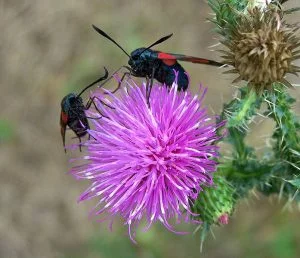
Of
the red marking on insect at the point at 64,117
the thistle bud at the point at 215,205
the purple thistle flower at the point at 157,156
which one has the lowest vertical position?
the thistle bud at the point at 215,205

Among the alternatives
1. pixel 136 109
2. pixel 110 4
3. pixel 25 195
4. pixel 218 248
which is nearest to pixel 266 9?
pixel 136 109

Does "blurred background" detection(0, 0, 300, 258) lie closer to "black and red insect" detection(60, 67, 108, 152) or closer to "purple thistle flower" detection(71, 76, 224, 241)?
"black and red insect" detection(60, 67, 108, 152)

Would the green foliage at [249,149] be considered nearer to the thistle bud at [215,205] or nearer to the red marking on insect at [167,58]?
the thistle bud at [215,205]

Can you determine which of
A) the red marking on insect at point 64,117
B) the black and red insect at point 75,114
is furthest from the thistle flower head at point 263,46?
the red marking on insect at point 64,117

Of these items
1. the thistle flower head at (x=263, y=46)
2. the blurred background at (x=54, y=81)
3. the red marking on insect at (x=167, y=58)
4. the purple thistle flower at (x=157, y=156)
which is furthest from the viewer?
the blurred background at (x=54, y=81)

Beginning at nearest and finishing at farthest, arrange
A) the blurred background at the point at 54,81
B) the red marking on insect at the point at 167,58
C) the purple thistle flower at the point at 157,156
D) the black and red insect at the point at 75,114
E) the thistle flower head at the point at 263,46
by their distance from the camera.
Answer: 1. the thistle flower head at the point at 263,46
2. the purple thistle flower at the point at 157,156
3. the red marking on insect at the point at 167,58
4. the black and red insect at the point at 75,114
5. the blurred background at the point at 54,81

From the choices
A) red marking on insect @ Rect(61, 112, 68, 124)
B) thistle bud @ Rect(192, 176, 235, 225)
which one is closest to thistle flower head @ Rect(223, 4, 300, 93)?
thistle bud @ Rect(192, 176, 235, 225)

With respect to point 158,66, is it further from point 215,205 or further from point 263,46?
point 215,205
